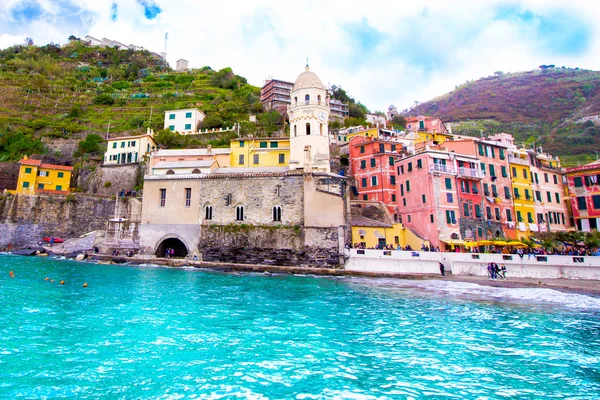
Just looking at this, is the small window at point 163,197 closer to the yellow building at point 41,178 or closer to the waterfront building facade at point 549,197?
the yellow building at point 41,178

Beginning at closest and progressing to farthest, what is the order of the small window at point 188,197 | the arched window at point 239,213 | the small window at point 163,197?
the arched window at point 239,213 < the small window at point 188,197 < the small window at point 163,197

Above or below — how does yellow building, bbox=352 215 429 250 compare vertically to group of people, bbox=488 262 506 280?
above

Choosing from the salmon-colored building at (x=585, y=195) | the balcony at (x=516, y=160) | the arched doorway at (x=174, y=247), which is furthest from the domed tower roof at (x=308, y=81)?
the salmon-colored building at (x=585, y=195)

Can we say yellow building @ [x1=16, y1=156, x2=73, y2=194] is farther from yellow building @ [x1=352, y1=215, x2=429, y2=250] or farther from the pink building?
the pink building

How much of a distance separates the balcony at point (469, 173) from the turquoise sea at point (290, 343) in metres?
13.6

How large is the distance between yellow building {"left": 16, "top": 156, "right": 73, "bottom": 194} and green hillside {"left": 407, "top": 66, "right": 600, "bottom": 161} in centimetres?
5988

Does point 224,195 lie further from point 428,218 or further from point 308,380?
point 308,380

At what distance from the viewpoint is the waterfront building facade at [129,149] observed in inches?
1603

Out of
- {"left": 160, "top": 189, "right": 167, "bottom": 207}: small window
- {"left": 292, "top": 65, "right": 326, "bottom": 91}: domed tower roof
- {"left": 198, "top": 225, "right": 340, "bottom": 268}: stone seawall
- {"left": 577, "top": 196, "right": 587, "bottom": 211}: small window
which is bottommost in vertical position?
{"left": 198, "top": 225, "right": 340, "bottom": 268}: stone seawall

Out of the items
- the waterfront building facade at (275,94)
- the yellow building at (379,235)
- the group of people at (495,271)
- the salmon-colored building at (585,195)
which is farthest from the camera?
the waterfront building facade at (275,94)

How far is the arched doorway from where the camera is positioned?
3082cm

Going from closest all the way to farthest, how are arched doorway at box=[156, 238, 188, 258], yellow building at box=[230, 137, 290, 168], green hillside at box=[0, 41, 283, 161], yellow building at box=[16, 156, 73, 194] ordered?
arched doorway at box=[156, 238, 188, 258]
yellow building at box=[16, 156, 73, 194]
yellow building at box=[230, 137, 290, 168]
green hillside at box=[0, 41, 283, 161]

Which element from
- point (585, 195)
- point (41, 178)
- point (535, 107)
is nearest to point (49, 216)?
point (41, 178)

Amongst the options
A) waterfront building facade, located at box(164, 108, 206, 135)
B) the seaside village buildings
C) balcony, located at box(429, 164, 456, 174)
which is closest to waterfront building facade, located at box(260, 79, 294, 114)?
waterfront building facade, located at box(164, 108, 206, 135)
